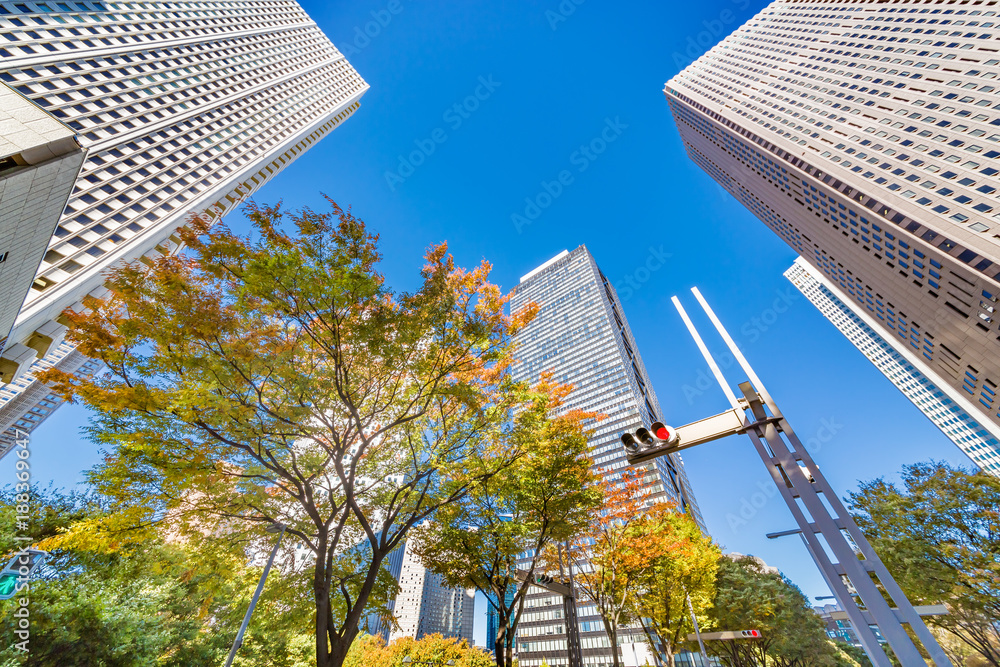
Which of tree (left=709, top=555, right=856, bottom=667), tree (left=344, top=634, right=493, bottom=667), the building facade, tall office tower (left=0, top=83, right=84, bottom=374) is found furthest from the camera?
the building facade

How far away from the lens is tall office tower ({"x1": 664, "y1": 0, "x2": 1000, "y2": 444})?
107 feet

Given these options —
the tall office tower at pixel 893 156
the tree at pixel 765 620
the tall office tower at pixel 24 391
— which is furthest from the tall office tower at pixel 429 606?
the tall office tower at pixel 893 156

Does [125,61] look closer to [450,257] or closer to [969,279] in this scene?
[450,257]

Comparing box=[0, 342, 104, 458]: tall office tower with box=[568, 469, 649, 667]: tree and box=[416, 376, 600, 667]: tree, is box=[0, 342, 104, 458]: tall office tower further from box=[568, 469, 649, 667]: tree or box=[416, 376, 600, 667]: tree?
box=[568, 469, 649, 667]: tree

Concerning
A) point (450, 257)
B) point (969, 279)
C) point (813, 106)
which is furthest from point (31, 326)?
point (813, 106)

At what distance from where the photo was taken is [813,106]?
48.9 meters

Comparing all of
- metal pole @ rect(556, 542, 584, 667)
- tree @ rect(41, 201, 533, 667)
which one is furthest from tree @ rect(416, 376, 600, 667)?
metal pole @ rect(556, 542, 584, 667)

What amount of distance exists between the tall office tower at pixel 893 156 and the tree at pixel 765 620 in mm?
29698

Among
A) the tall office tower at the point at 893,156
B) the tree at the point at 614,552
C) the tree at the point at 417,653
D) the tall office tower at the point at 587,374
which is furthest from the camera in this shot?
the tall office tower at the point at 587,374

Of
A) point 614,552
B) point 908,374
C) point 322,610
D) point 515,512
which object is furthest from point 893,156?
point 908,374

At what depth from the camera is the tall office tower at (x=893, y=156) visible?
32656mm

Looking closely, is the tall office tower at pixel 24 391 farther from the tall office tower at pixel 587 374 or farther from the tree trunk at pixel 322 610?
the tall office tower at pixel 587 374

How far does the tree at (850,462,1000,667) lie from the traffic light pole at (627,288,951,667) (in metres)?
17.5

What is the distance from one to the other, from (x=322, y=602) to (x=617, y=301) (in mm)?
99629
